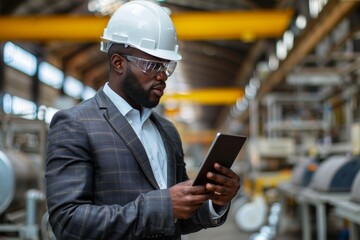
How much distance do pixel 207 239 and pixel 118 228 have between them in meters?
6.68

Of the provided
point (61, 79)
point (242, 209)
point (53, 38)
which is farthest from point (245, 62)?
point (242, 209)

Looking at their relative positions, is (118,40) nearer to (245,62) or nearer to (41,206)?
(41,206)

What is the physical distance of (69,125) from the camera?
5.42 ft

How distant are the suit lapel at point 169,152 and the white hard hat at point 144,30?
0.26m

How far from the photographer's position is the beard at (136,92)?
173cm

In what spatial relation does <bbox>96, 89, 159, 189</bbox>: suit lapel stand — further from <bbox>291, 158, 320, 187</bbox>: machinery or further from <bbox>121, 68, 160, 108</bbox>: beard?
<bbox>291, 158, 320, 187</bbox>: machinery

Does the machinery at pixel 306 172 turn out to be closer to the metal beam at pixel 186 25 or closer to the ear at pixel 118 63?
the metal beam at pixel 186 25

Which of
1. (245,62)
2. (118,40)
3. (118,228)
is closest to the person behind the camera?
(118,228)

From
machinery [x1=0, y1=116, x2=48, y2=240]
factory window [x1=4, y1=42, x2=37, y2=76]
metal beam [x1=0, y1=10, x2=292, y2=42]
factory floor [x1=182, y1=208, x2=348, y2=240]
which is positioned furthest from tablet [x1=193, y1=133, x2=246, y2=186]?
factory window [x1=4, y1=42, x2=37, y2=76]

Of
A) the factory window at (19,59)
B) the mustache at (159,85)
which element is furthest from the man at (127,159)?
the factory window at (19,59)

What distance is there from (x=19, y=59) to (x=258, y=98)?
8.08 meters

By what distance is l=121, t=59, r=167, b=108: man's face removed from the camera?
1.73 metres

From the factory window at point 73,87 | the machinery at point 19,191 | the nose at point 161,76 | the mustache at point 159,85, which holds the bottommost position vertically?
the machinery at point 19,191

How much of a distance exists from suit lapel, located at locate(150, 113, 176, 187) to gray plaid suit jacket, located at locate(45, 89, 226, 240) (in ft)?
0.05
